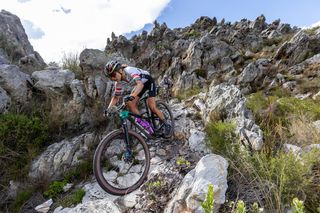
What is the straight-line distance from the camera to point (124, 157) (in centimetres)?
553

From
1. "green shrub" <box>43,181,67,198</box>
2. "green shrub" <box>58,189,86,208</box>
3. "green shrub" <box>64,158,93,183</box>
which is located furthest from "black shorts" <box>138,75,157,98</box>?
"green shrub" <box>43,181,67,198</box>

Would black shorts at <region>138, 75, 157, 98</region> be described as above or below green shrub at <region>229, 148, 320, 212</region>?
above

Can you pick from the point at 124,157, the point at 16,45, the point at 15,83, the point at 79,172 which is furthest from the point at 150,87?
the point at 16,45

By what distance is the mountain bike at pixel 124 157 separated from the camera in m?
4.98

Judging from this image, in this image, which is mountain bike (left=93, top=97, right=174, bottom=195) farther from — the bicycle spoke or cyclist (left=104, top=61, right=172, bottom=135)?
cyclist (left=104, top=61, right=172, bottom=135)

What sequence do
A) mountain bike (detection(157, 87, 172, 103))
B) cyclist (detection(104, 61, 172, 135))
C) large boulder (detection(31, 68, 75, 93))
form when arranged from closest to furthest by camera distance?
cyclist (detection(104, 61, 172, 135))
large boulder (detection(31, 68, 75, 93))
mountain bike (detection(157, 87, 172, 103))

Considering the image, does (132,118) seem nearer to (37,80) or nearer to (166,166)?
(166,166)

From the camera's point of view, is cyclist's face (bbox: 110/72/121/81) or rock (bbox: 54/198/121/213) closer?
rock (bbox: 54/198/121/213)

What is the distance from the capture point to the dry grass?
4941 millimetres

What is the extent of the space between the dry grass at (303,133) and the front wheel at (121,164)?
123 inches

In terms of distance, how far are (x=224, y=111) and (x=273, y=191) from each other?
12.2 feet

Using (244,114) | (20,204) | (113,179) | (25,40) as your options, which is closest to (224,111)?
(244,114)

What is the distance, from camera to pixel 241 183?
4184 mm

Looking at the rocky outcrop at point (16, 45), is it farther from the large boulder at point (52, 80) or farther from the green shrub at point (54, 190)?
the green shrub at point (54, 190)
